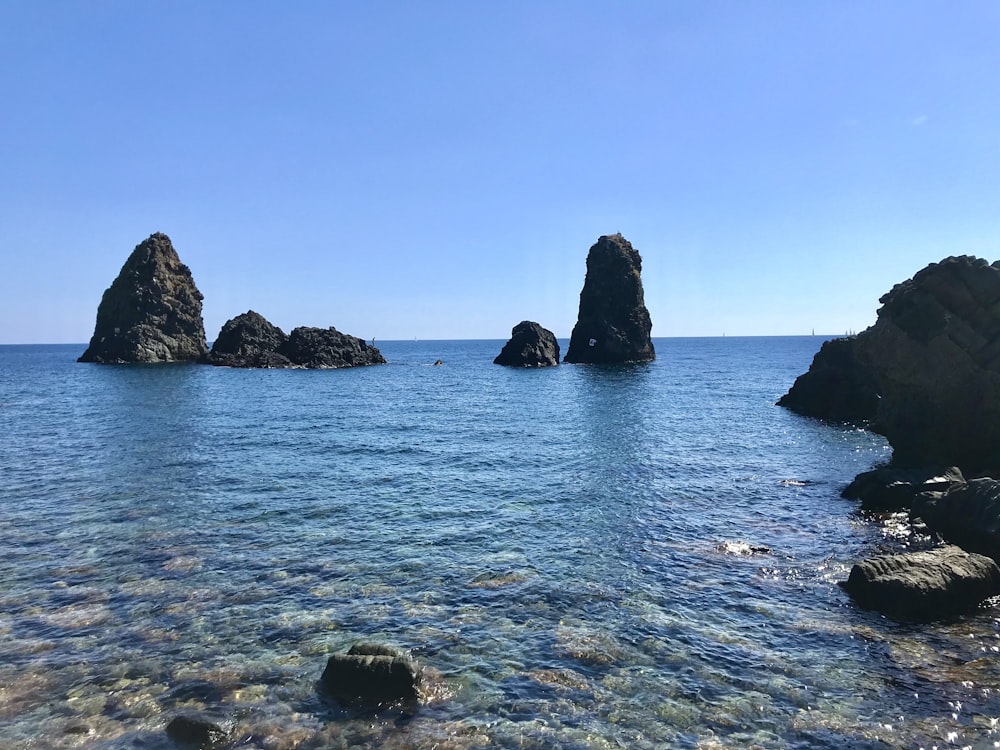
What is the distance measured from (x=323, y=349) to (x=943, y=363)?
11438cm

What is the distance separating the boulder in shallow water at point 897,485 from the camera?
2512cm

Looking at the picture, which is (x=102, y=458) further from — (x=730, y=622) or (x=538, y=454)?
(x=730, y=622)

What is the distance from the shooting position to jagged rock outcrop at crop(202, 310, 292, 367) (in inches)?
4994

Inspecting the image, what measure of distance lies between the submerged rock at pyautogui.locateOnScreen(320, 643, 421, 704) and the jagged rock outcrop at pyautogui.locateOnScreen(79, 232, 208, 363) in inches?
5478

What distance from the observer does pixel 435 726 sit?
432 inches

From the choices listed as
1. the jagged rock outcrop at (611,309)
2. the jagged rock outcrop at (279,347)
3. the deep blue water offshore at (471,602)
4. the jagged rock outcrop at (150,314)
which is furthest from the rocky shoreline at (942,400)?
the jagged rock outcrop at (150,314)

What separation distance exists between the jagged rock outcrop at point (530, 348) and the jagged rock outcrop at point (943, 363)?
99230mm

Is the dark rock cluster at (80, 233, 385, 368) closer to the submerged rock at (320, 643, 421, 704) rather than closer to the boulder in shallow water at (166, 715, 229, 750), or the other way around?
the submerged rock at (320, 643, 421, 704)

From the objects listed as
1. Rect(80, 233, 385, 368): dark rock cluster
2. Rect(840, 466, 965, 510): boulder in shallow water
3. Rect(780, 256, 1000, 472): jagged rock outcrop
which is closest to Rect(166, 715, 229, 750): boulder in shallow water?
Rect(840, 466, 965, 510): boulder in shallow water

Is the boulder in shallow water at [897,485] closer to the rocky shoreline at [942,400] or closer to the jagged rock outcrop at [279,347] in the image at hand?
the rocky shoreline at [942,400]

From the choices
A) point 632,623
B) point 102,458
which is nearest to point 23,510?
point 102,458

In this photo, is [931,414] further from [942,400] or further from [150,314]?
[150,314]

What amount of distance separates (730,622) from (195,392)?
7097 cm

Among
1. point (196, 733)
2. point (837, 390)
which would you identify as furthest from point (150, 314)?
point (196, 733)
